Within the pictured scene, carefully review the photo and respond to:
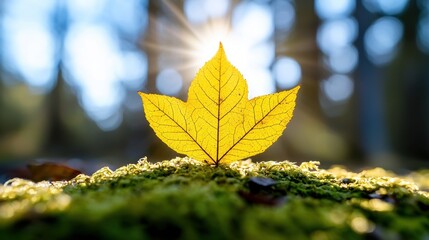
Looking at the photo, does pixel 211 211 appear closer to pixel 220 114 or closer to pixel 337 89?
pixel 220 114

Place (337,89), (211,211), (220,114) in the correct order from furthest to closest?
(337,89) < (220,114) < (211,211)

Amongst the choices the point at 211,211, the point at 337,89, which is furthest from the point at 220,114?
the point at 337,89

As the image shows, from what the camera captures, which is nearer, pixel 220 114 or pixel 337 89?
pixel 220 114

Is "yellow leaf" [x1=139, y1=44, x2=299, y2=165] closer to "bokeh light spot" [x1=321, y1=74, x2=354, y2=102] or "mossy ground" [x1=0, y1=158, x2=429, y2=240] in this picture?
"mossy ground" [x1=0, y1=158, x2=429, y2=240]

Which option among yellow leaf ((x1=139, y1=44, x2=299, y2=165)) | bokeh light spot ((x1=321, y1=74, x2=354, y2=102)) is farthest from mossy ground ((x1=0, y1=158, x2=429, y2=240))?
bokeh light spot ((x1=321, y1=74, x2=354, y2=102))

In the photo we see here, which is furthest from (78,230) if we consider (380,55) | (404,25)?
(380,55)
